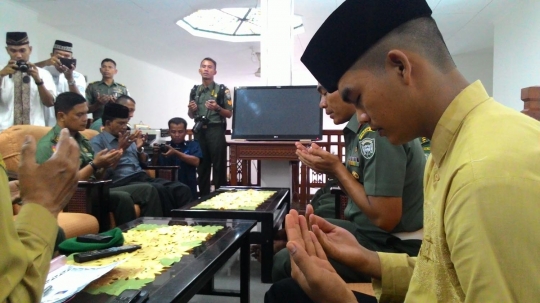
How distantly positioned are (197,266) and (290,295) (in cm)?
28

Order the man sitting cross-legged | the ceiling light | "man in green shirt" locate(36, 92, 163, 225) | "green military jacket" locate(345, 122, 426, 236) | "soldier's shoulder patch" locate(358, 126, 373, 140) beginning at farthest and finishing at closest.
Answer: the ceiling light, the man sitting cross-legged, "man in green shirt" locate(36, 92, 163, 225), "soldier's shoulder patch" locate(358, 126, 373, 140), "green military jacket" locate(345, 122, 426, 236)

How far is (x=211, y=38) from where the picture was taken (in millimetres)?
6191

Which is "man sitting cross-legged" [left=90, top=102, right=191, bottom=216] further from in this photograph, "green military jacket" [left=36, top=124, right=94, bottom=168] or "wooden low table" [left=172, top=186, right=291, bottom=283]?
"wooden low table" [left=172, top=186, right=291, bottom=283]

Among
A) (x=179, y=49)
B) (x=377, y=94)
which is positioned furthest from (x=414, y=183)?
(x=179, y=49)

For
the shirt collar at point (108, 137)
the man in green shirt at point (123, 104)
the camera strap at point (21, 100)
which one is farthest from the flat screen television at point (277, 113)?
the camera strap at point (21, 100)

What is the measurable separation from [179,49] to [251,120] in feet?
13.3

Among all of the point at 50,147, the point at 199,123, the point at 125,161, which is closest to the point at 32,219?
the point at 50,147

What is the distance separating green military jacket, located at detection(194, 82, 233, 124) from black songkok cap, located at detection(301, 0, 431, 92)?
3.18 meters

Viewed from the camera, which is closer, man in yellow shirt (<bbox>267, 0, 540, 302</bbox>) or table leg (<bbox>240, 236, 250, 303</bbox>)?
man in yellow shirt (<bbox>267, 0, 540, 302</bbox>)

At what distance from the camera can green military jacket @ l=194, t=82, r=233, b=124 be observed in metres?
3.96

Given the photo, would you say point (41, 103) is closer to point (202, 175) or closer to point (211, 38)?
point (202, 175)

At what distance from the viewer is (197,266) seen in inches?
41.1

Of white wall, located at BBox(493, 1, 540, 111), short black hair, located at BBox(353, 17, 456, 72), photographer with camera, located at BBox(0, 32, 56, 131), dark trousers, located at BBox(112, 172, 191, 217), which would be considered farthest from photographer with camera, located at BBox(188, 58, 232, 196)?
white wall, located at BBox(493, 1, 540, 111)

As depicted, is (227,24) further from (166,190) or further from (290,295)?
(290,295)
